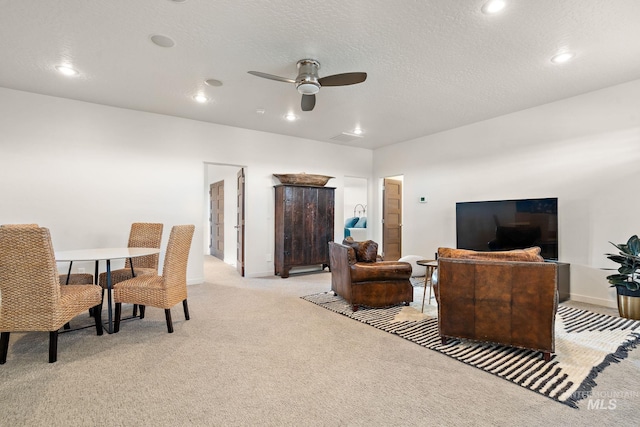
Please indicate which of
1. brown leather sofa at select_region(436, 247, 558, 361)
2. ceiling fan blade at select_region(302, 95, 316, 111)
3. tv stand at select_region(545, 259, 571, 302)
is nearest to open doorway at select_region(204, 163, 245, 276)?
ceiling fan blade at select_region(302, 95, 316, 111)

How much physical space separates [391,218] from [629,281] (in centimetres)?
451

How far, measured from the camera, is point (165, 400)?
194cm

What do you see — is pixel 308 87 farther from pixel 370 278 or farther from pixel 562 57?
pixel 562 57

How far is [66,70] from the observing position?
347 centimetres

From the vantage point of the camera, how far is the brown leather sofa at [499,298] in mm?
2387

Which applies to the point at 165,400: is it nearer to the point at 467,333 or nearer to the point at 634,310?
the point at 467,333

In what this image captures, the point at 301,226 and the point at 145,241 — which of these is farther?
the point at 301,226

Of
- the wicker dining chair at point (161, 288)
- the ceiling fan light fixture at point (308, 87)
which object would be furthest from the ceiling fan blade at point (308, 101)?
the wicker dining chair at point (161, 288)

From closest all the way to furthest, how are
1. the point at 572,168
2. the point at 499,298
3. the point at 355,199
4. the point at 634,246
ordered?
the point at 499,298
the point at 634,246
the point at 572,168
the point at 355,199

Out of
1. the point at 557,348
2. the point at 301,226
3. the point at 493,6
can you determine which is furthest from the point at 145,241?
the point at 557,348

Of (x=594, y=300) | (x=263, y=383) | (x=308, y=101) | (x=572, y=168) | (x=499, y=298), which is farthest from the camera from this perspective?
(x=572, y=168)

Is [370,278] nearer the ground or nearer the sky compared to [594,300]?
nearer the sky

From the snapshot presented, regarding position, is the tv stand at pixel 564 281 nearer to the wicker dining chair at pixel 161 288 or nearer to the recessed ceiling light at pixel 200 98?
the wicker dining chair at pixel 161 288

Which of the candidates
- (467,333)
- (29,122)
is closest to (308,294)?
(467,333)
